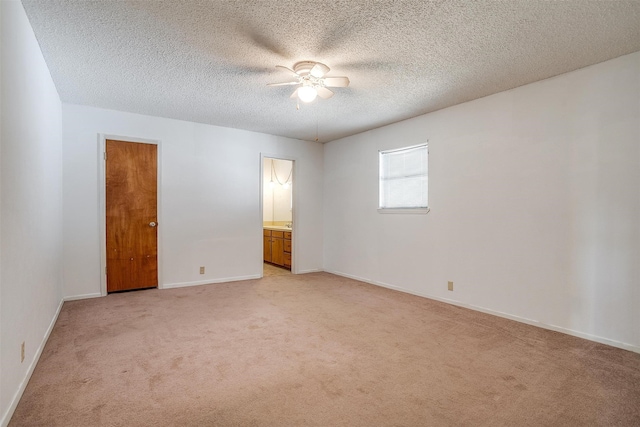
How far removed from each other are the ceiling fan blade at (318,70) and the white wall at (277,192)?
4.93m

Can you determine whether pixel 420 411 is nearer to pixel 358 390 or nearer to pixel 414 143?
pixel 358 390

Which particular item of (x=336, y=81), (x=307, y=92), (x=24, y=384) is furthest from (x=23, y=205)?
(x=336, y=81)

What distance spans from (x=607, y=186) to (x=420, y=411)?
2606 mm

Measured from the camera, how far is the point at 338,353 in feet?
8.79

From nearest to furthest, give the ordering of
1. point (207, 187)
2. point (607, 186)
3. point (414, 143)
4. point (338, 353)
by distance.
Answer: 1. point (338, 353)
2. point (607, 186)
3. point (414, 143)
4. point (207, 187)

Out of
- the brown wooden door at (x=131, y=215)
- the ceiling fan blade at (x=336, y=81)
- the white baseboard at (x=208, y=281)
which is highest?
the ceiling fan blade at (x=336, y=81)

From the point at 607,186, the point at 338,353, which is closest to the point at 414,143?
the point at 607,186

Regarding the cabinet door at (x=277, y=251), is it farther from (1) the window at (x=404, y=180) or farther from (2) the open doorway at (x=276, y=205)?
(1) the window at (x=404, y=180)

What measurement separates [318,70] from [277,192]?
5.48m

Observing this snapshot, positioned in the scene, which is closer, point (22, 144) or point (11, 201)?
point (11, 201)

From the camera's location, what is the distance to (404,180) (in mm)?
4922

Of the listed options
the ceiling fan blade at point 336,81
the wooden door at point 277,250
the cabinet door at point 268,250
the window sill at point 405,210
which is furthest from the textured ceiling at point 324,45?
the cabinet door at point 268,250

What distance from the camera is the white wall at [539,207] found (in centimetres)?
283

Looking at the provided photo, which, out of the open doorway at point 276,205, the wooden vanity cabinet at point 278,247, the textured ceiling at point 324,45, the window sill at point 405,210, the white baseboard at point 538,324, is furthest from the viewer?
the open doorway at point 276,205
